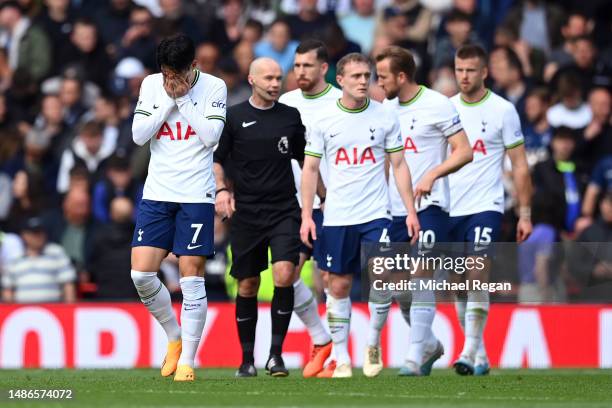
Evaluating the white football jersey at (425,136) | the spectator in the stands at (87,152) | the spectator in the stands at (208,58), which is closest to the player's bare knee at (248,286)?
the white football jersey at (425,136)

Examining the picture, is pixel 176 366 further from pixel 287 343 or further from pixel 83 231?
pixel 83 231

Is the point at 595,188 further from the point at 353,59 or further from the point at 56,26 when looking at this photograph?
the point at 56,26

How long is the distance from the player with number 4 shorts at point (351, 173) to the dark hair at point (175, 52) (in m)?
1.78

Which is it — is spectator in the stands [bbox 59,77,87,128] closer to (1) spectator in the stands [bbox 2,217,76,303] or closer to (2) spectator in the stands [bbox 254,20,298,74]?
(2) spectator in the stands [bbox 254,20,298,74]

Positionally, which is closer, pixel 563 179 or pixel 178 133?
pixel 178 133

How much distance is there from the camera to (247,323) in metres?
13.5

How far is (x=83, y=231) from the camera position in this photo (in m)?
19.3

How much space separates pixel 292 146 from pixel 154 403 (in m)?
3.65

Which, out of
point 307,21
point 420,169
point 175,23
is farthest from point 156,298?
point 175,23

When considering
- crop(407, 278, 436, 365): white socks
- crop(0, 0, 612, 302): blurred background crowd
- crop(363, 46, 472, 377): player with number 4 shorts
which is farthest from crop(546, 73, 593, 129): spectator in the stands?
crop(407, 278, 436, 365): white socks

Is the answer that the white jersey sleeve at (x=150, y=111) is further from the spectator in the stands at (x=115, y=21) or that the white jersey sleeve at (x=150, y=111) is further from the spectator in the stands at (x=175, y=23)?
the spectator in the stands at (x=115, y=21)

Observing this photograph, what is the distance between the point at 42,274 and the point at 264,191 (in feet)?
18.9

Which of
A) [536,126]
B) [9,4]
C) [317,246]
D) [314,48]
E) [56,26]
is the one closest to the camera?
[317,246]

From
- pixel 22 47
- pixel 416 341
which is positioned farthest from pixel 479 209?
pixel 22 47
